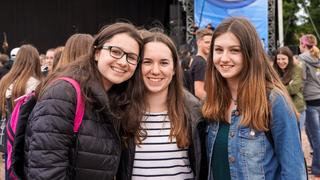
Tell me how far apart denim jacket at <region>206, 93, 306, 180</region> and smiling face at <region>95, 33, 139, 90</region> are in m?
0.58

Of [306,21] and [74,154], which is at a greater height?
[306,21]

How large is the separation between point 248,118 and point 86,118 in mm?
753

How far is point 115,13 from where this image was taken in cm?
1567

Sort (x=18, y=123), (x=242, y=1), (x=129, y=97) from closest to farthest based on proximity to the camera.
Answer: (x=18, y=123) → (x=129, y=97) → (x=242, y=1)

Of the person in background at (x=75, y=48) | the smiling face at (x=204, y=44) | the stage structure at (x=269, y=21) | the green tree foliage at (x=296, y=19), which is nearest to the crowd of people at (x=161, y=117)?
the person in background at (x=75, y=48)

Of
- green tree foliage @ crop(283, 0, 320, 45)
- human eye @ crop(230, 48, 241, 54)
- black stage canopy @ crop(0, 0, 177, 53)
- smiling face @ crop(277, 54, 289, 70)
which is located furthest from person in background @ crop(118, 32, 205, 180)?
green tree foliage @ crop(283, 0, 320, 45)

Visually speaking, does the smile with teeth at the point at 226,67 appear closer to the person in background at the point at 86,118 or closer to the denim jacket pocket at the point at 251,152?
the denim jacket pocket at the point at 251,152

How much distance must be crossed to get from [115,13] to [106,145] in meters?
14.1

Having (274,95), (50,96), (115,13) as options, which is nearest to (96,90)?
(50,96)

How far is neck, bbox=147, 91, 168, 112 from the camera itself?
2363 mm

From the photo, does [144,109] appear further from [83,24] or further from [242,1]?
[83,24]

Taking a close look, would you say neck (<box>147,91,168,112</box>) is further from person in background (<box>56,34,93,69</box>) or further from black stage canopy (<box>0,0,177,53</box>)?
black stage canopy (<box>0,0,177,53</box>)

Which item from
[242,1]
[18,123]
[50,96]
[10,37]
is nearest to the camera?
[50,96]

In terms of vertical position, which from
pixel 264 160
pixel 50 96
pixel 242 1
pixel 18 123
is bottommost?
pixel 264 160
